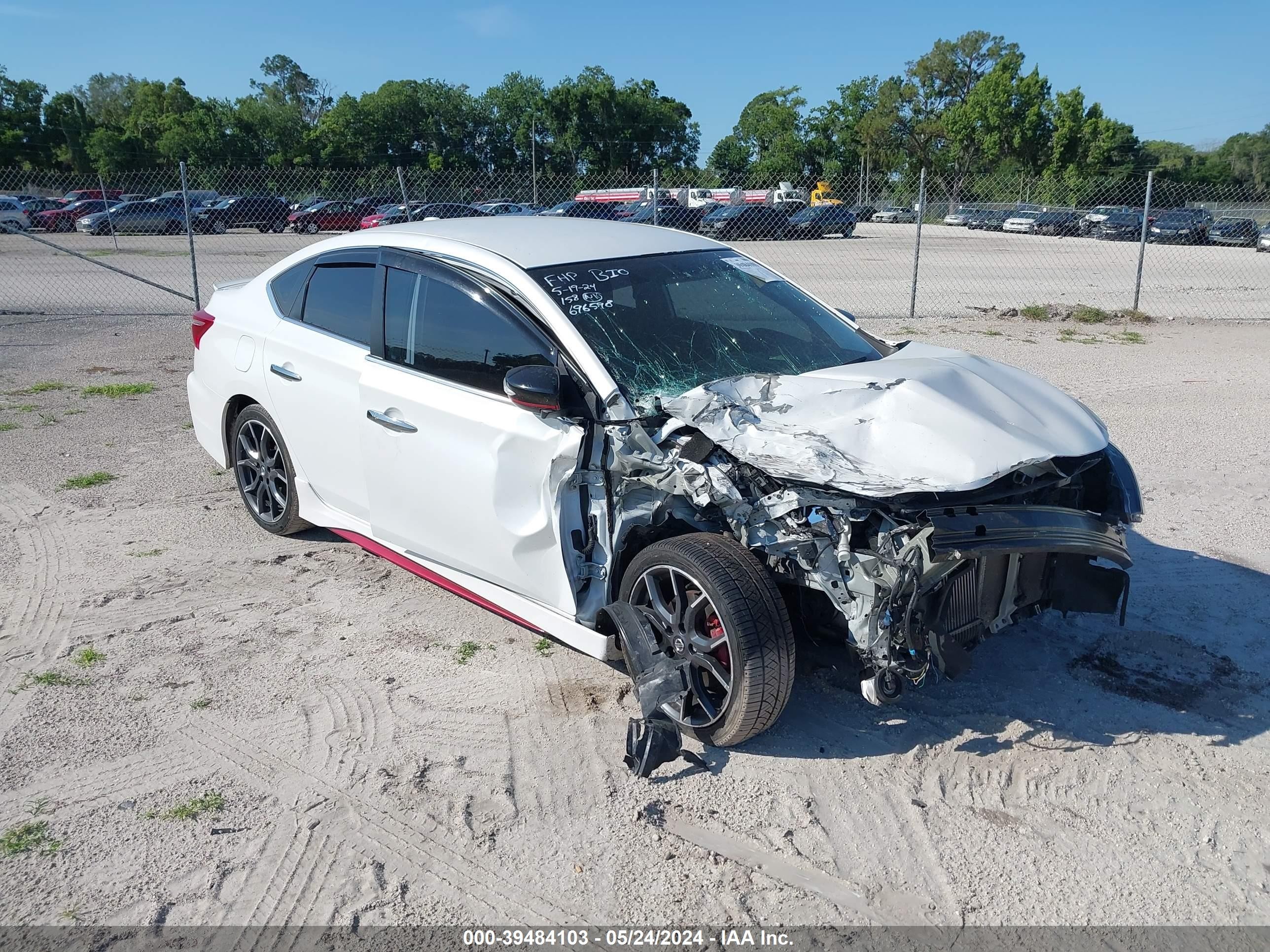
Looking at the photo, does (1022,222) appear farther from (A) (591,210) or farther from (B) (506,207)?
(B) (506,207)

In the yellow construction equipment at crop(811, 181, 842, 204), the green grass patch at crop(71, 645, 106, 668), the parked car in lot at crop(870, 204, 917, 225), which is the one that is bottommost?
the green grass patch at crop(71, 645, 106, 668)

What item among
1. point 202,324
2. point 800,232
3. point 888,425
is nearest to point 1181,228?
point 800,232

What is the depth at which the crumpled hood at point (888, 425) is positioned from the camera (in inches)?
126

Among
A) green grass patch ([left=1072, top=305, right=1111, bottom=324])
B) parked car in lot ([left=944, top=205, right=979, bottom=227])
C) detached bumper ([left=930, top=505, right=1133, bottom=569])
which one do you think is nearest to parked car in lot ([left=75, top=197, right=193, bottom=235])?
green grass patch ([left=1072, top=305, right=1111, bottom=324])

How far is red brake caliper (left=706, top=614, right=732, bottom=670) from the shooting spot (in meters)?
3.47

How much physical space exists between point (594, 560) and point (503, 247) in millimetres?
1448

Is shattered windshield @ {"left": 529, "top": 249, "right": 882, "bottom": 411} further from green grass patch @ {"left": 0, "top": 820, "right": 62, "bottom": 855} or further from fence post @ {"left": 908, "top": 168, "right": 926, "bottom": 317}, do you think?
fence post @ {"left": 908, "top": 168, "right": 926, "bottom": 317}

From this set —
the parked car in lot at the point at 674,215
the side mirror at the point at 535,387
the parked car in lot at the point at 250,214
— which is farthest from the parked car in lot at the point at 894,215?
the side mirror at the point at 535,387

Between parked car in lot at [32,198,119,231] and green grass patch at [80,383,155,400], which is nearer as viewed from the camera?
green grass patch at [80,383,155,400]

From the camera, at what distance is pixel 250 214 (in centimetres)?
3469

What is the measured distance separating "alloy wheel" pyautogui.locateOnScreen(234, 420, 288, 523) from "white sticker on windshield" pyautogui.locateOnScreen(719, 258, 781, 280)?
2.52m

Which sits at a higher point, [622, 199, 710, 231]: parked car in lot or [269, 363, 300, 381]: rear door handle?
[622, 199, 710, 231]: parked car in lot

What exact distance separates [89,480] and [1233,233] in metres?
32.7

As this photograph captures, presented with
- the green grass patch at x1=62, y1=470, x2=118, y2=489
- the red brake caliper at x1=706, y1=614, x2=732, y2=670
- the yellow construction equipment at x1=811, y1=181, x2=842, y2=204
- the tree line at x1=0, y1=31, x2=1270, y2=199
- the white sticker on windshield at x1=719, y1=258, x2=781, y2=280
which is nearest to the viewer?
the red brake caliper at x1=706, y1=614, x2=732, y2=670
